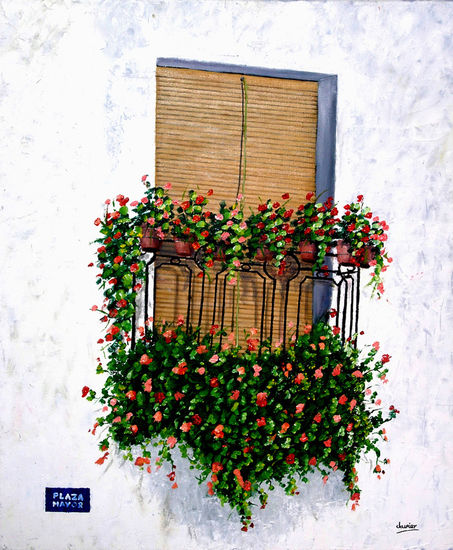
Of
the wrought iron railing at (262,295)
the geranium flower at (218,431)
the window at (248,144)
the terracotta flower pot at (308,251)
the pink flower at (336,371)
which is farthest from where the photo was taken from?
the window at (248,144)

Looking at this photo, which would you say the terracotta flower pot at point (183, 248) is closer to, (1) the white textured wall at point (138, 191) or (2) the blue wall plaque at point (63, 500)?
(1) the white textured wall at point (138, 191)

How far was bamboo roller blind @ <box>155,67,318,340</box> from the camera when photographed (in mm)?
3887

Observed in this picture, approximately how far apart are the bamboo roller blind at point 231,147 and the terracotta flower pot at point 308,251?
12.6 inches

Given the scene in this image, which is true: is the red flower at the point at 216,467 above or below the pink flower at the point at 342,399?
below

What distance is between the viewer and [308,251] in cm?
363

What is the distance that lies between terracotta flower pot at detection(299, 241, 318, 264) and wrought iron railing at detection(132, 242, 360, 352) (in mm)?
70

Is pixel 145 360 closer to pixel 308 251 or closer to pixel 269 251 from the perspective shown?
pixel 269 251

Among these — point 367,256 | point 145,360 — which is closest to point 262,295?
point 367,256

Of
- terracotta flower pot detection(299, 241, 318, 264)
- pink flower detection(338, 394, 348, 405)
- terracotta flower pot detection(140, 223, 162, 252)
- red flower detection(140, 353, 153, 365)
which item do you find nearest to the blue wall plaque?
red flower detection(140, 353, 153, 365)

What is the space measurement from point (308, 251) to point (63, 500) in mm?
2233

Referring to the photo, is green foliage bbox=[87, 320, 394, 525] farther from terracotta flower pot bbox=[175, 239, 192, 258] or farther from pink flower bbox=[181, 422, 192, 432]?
terracotta flower pot bbox=[175, 239, 192, 258]

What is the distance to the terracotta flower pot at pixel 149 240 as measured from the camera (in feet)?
11.6
